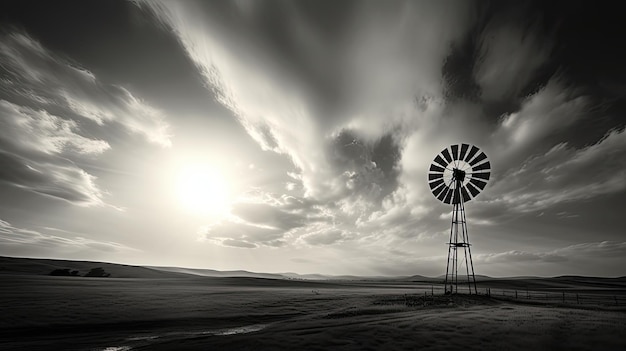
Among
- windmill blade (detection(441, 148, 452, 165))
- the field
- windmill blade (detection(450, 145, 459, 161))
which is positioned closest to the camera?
the field

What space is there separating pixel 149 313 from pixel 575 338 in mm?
32505

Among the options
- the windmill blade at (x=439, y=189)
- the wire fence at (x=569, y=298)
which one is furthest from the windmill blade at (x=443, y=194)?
the wire fence at (x=569, y=298)

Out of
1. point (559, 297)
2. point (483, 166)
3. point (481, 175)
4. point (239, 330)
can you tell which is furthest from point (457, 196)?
point (559, 297)

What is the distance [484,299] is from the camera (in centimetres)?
3797

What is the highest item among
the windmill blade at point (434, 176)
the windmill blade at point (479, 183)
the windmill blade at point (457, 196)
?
the windmill blade at point (434, 176)

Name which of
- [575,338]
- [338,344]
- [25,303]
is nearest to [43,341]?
[25,303]

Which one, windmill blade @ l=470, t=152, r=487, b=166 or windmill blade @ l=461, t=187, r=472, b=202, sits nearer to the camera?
windmill blade @ l=470, t=152, r=487, b=166

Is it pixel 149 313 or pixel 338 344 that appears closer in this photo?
pixel 338 344

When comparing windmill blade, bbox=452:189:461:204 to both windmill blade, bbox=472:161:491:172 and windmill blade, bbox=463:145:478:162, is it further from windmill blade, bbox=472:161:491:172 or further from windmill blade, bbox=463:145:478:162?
windmill blade, bbox=463:145:478:162

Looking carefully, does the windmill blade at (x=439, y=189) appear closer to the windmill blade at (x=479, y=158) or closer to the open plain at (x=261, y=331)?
the windmill blade at (x=479, y=158)

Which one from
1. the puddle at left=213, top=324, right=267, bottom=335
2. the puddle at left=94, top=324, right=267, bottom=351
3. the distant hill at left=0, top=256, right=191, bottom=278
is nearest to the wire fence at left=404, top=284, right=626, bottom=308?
the puddle at left=213, top=324, right=267, bottom=335

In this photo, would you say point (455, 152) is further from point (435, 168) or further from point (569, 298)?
point (569, 298)

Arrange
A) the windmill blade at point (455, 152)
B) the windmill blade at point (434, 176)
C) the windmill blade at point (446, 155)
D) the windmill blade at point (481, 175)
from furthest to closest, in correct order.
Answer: the windmill blade at point (434, 176) < the windmill blade at point (446, 155) < the windmill blade at point (455, 152) < the windmill blade at point (481, 175)

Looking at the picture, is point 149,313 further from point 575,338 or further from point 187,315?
point 575,338
